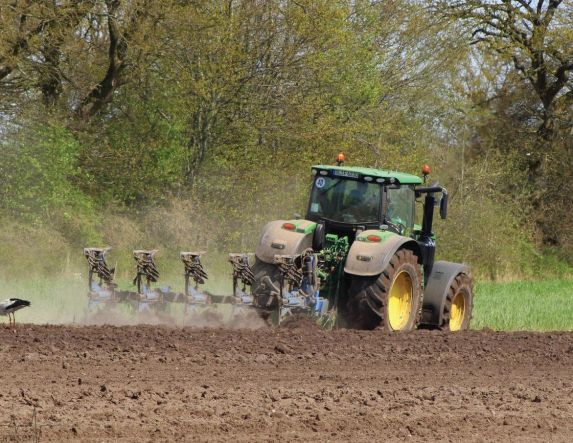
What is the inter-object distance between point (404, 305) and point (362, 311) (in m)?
0.96

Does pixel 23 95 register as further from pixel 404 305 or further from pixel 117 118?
pixel 404 305

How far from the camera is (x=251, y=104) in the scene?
20.5 meters

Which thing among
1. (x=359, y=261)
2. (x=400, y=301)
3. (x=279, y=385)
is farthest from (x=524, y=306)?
(x=279, y=385)

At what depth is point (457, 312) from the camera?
13.1 metres

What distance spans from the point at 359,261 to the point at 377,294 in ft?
1.36

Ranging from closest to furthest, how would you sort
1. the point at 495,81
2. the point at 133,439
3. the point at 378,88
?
the point at 133,439
the point at 378,88
the point at 495,81

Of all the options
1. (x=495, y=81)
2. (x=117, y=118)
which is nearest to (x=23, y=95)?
(x=117, y=118)

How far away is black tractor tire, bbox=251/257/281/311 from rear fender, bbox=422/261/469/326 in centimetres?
198

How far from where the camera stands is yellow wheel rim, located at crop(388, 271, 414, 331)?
1173cm

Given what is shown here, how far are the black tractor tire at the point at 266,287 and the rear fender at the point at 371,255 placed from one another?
2.72 ft

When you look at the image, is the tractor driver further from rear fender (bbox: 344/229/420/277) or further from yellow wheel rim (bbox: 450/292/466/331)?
yellow wheel rim (bbox: 450/292/466/331)

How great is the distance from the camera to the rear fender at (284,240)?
37.5 feet

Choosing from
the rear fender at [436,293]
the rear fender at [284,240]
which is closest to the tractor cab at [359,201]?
the rear fender at [284,240]

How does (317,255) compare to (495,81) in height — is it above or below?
below
